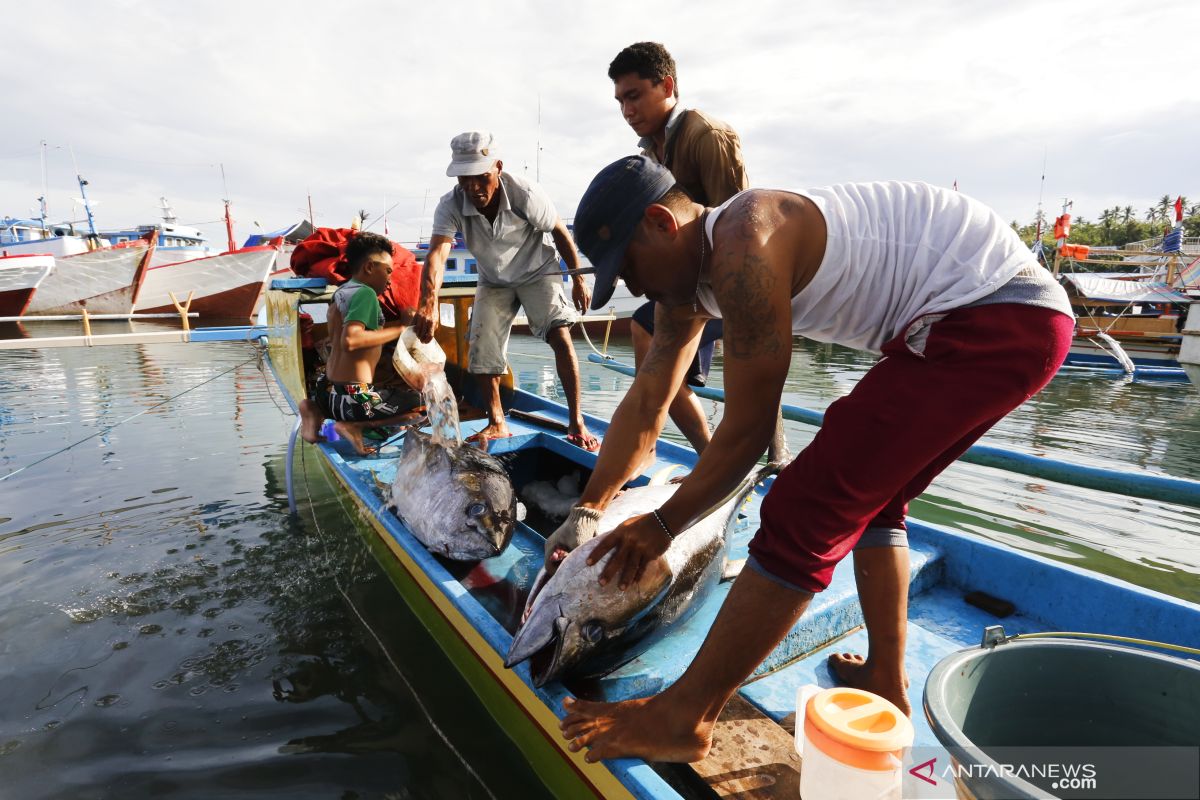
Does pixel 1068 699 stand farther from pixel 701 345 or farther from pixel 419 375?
pixel 419 375

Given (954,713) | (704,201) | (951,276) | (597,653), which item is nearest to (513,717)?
(597,653)

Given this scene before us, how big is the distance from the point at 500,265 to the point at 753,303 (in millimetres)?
3962

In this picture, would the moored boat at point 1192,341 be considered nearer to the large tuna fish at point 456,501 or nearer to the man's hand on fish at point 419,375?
the man's hand on fish at point 419,375

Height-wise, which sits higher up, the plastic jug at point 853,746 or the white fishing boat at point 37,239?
A: the white fishing boat at point 37,239

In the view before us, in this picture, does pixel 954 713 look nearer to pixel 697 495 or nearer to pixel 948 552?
pixel 697 495

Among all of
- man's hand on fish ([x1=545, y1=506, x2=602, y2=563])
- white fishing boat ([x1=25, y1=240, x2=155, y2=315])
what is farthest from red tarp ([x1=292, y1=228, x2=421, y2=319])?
white fishing boat ([x1=25, y1=240, x2=155, y2=315])

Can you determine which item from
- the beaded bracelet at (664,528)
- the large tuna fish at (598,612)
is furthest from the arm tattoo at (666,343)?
the beaded bracelet at (664,528)

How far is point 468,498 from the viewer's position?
3.45 metres

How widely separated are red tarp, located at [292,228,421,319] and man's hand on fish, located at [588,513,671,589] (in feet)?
13.5

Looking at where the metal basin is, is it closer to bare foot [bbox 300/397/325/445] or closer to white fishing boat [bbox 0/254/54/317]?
bare foot [bbox 300/397/325/445]

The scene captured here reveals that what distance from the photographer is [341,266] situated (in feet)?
20.8

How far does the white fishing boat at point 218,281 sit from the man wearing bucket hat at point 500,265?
3069 centimetres

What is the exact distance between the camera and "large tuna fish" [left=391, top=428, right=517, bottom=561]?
335 cm

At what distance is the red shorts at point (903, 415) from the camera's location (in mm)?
1617
